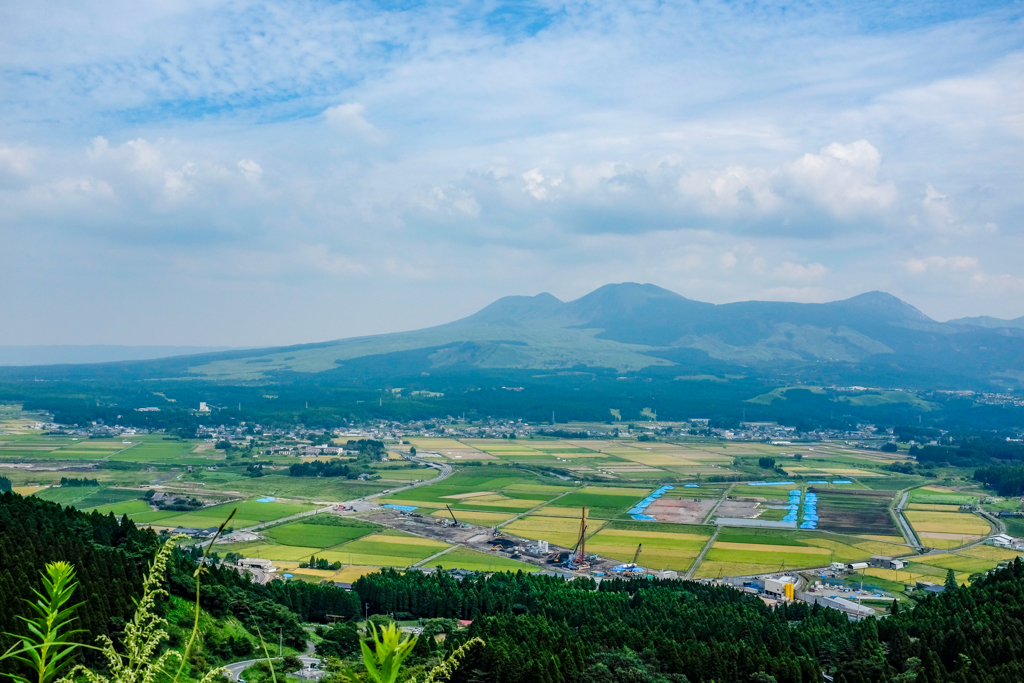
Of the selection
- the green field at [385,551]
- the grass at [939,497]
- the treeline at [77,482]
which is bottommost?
the grass at [939,497]

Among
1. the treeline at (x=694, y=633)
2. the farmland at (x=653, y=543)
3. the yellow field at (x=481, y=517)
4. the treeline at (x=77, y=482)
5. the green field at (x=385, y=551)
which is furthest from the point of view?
the treeline at (x=77, y=482)

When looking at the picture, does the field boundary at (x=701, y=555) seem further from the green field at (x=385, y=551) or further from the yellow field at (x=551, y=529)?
the green field at (x=385, y=551)

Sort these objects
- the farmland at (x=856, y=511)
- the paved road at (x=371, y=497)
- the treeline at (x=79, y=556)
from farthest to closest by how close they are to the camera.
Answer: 1. the farmland at (x=856, y=511)
2. the paved road at (x=371, y=497)
3. the treeline at (x=79, y=556)

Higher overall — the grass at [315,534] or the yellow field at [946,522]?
the grass at [315,534]

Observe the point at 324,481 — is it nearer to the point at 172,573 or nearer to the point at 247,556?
the point at 247,556

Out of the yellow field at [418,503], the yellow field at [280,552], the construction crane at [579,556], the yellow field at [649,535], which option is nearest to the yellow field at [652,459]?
the yellow field at [418,503]

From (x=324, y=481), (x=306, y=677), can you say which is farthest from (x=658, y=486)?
(x=306, y=677)

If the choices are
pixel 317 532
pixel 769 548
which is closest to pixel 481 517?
pixel 317 532
